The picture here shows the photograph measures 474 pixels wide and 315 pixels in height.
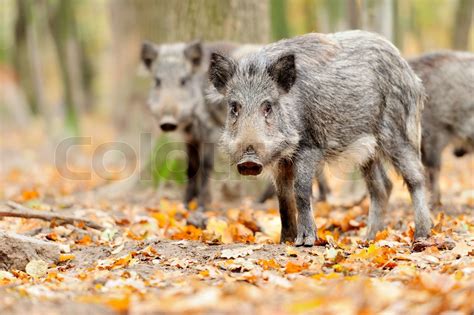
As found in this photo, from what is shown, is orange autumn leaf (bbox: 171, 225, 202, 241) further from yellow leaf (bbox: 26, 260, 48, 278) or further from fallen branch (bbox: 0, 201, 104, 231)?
yellow leaf (bbox: 26, 260, 48, 278)

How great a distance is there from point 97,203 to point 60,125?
1342 cm

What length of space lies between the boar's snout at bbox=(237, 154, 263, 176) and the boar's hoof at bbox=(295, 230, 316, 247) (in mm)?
804

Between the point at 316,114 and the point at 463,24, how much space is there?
394 inches

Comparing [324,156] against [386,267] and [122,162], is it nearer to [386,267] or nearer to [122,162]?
[386,267]

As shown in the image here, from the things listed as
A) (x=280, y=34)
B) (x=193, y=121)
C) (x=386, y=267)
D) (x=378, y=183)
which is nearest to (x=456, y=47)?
(x=280, y=34)

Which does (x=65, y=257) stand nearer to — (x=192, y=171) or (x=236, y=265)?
(x=236, y=265)

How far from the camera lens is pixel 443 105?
8.92 metres

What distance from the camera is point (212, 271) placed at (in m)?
5.10

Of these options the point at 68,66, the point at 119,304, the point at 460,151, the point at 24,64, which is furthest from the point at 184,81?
the point at 24,64

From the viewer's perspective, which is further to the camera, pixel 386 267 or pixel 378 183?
pixel 378 183

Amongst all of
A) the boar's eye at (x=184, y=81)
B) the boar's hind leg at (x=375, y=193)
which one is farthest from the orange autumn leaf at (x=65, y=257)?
the boar's eye at (x=184, y=81)

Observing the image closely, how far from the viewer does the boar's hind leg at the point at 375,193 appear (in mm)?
7160

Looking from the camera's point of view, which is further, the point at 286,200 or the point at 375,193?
the point at 375,193

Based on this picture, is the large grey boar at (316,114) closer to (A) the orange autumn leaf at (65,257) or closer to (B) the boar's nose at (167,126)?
(A) the orange autumn leaf at (65,257)
